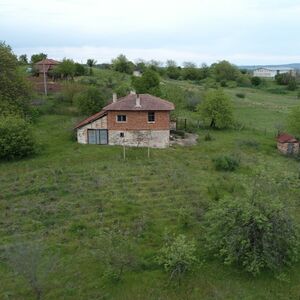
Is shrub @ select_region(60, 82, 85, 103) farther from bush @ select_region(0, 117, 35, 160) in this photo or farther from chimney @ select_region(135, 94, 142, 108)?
bush @ select_region(0, 117, 35, 160)

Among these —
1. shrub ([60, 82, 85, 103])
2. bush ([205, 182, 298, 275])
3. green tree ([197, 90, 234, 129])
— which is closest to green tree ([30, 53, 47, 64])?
shrub ([60, 82, 85, 103])

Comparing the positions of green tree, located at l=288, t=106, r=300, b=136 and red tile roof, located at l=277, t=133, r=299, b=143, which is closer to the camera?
red tile roof, located at l=277, t=133, r=299, b=143

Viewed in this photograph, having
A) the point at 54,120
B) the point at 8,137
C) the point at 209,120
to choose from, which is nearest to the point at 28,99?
the point at 54,120

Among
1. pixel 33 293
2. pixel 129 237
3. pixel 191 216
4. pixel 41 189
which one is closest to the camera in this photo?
pixel 33 293

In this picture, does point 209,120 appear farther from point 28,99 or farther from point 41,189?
point 41,189

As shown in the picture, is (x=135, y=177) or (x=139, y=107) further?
(x=139, y=107)

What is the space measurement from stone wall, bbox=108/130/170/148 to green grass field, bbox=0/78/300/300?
134 cm

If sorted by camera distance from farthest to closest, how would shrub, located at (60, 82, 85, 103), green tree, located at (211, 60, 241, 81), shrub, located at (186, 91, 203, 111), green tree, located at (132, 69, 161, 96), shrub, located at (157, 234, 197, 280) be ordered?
green tree, located at (211, 60, 241, 81)
shrub, located at (186, 91, 203, 111)
green tree, located at (132, 69, 161, 96)
shrub, located at (60, 82, 85, 103)
shrub, located at (157, 234, 197, 280)

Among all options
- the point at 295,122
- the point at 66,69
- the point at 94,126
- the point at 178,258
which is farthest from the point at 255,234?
the point at 66,69

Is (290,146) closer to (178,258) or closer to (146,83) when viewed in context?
(146,83)

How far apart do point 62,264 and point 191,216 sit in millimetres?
7418

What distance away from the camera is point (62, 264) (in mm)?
19203

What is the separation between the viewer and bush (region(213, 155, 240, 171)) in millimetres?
30169

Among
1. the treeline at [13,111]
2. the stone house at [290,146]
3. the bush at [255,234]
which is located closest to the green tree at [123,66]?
the treeline at [13,111]
